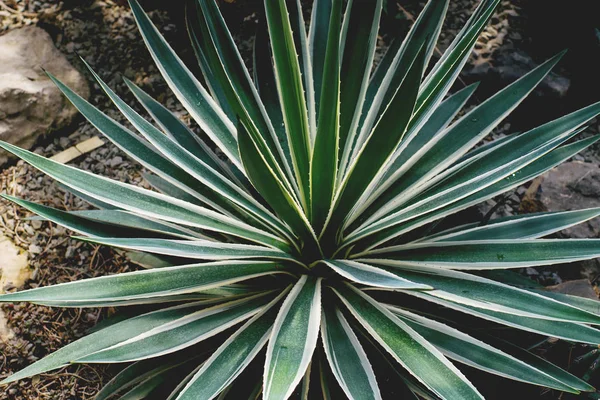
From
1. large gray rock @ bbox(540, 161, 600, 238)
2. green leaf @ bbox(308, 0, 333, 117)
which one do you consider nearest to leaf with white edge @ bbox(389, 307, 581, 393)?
green leaf @ bbox(308, 0, 333, 117)

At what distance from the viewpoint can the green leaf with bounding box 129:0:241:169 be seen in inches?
64.7

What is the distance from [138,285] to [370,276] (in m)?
0.54

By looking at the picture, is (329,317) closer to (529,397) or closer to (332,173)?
(332,173)

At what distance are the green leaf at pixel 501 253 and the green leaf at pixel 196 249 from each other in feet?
1.11

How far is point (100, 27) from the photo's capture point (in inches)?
102

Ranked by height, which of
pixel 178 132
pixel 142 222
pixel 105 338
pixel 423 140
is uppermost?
pixel 423 140

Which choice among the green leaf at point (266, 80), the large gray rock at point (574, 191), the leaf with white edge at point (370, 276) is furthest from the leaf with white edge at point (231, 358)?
the large gray rock at point (574, 191)

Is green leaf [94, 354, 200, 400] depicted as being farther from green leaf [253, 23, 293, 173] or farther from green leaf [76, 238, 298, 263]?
green leaf [253, 23, 293, 173]

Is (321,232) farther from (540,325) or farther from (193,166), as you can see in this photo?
(540,325)

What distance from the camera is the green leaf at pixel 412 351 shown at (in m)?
1.19

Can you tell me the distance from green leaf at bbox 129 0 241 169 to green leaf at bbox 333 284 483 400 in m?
0.56

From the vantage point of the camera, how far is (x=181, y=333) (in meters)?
1.38

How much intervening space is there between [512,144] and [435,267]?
46cm

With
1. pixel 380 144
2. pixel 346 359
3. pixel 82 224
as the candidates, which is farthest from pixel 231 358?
pixel 380 144
